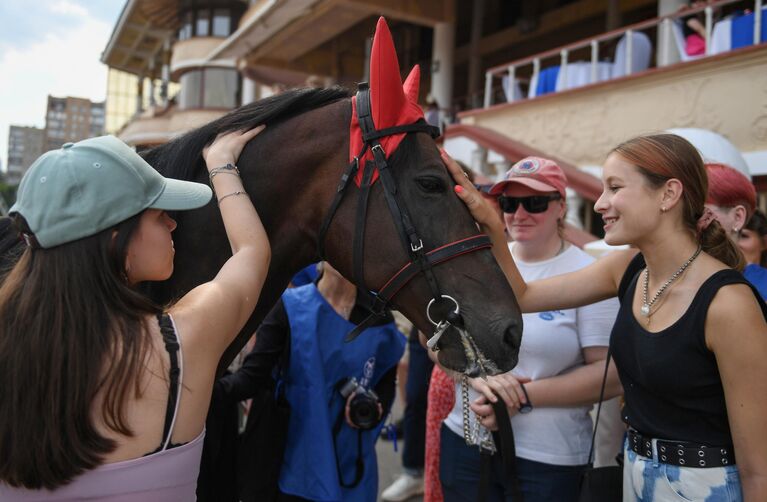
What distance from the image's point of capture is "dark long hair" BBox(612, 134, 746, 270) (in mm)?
1751

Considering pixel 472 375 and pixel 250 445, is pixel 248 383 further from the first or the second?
pixel 472 375

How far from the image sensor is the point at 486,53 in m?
17.5

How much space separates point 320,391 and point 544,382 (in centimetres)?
89

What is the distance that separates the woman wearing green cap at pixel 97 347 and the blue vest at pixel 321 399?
43.4 inches

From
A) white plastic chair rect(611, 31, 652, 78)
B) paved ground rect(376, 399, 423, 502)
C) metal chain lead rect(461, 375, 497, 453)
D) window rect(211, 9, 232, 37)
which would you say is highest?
window rect(211, 9, 232, 37)

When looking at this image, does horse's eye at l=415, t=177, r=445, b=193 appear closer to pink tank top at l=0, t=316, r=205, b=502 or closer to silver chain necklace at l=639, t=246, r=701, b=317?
silver chain necklace at l=639, t=246, r=701, b=317

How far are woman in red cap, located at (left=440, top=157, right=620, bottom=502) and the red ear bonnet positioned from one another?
2.74 feet

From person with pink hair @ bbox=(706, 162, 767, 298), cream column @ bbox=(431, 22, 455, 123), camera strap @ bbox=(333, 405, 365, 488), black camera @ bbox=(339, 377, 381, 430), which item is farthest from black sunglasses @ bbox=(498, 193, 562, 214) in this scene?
cream column @ bbox=(431, 22, 455, 123)

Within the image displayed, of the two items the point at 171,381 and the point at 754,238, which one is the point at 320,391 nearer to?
the point at 171,381

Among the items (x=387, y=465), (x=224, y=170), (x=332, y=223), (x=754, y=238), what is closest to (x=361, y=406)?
(x=332, y=223)


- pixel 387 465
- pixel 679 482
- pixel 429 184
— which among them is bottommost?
pixel 387 465

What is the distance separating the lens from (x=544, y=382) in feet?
7.22

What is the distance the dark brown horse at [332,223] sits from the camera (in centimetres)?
170

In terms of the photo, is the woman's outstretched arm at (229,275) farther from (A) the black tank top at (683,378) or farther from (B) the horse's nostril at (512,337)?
(A) the black tank top at (683,378)
